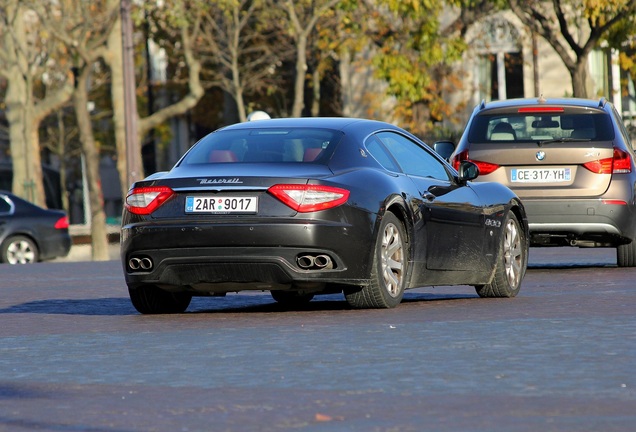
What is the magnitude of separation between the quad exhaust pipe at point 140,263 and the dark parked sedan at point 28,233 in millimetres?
17018

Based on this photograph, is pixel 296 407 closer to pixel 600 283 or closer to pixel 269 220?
pixel 269 220

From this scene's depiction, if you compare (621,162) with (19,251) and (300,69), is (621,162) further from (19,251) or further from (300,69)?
(300,69)

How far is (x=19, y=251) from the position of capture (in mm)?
27781

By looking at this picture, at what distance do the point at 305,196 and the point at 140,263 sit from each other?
4.20 feet

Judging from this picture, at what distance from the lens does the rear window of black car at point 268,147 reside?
1097 cm

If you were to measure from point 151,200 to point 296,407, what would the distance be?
4.37m

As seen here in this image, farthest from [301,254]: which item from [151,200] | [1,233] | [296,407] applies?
[1,233]

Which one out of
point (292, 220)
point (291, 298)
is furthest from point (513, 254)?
point (292, 220)

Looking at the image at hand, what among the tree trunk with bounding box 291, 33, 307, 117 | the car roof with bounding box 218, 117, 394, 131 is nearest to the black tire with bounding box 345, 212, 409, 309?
the car roof with bounding box 218, 117, 394, 131

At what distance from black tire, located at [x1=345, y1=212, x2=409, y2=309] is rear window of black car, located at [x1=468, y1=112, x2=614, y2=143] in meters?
4.53

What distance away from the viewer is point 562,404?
6.55m

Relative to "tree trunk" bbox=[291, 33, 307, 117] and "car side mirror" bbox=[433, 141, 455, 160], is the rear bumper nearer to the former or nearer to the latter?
"car side mirror" bbox=[433, 141, 455, 160]

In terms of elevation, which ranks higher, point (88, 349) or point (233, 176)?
point (233, 176)

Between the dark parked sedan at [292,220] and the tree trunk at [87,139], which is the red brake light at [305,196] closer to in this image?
the dark parked sedan at [292,220]
